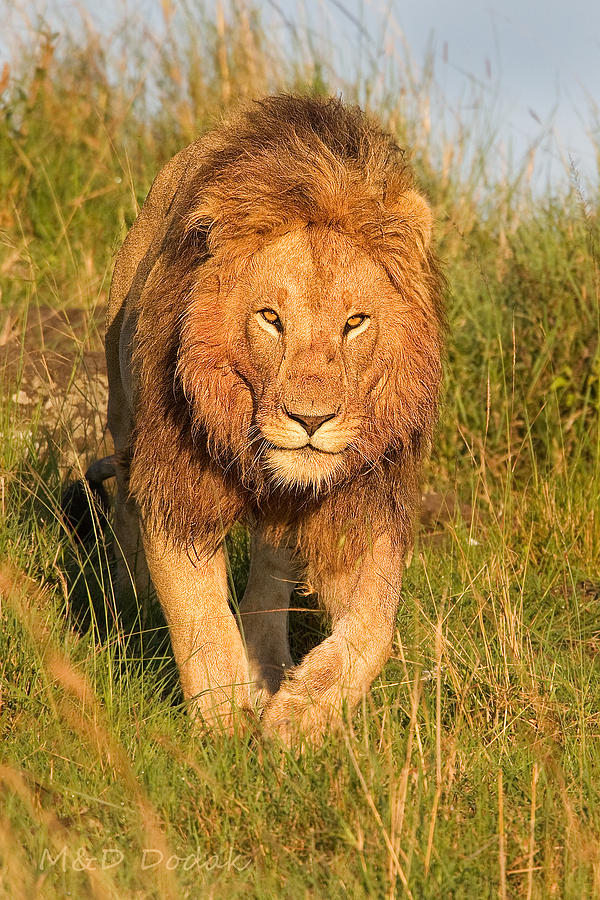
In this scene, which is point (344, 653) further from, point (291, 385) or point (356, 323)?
point (356, 323)

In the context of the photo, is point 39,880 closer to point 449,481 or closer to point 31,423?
point 31,423

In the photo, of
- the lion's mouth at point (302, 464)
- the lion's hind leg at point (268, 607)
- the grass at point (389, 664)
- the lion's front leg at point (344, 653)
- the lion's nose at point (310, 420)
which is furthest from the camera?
the lion's hind leg at point (268, 607)


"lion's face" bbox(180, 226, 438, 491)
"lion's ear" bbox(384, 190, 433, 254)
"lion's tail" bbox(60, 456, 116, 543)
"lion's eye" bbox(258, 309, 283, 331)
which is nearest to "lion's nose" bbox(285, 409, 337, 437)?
"lion's face" bbox(180, 226, 438, 491)

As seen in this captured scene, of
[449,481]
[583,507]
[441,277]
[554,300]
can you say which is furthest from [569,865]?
[554,300]

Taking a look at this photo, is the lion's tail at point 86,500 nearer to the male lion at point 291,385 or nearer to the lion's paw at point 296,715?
the male lion at point 291,385

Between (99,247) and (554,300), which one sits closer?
(554,300)

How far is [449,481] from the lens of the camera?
6.38 metres

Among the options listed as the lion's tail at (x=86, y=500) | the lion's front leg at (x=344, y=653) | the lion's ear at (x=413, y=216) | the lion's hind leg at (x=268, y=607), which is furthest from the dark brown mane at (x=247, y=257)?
the lion's tail at (x=86, y=500)

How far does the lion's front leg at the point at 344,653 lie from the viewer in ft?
11.0

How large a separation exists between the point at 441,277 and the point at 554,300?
10.2 feet

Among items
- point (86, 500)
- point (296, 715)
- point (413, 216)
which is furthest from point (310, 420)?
point (86, 500)

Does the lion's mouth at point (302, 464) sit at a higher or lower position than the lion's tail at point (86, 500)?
higher

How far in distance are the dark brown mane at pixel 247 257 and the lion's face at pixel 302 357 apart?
0.08 feet

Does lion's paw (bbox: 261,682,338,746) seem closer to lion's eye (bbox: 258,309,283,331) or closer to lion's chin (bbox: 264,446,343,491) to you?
lion's chin (bbox: 264,446,343,491)
